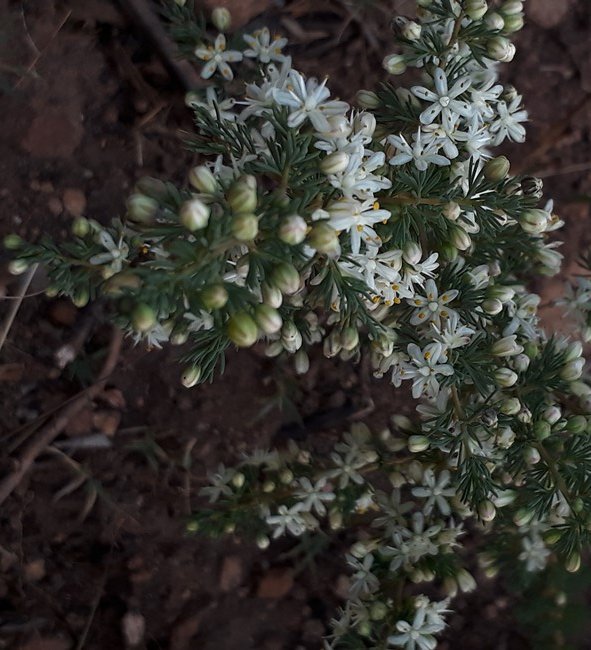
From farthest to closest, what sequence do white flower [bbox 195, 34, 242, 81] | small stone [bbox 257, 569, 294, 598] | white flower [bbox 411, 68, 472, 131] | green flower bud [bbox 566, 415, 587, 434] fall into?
small stone [bbox 257, 569, 294, 598], white flower [bbox 195, 34, 242, 81], green flower bud [bbox 566, 415, 587, 434], white flower [bbox 411, 68, 472, 131]

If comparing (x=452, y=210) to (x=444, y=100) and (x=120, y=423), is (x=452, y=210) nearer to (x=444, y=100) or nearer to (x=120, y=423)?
(x=444, y=100)

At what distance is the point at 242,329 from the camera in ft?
7.67

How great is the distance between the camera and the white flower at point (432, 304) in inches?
127

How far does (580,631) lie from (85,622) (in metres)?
2.96

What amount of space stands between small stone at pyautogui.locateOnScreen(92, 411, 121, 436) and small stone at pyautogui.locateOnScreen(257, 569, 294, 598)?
1.37 m

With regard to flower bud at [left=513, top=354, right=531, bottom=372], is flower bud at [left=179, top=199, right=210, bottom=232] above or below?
above

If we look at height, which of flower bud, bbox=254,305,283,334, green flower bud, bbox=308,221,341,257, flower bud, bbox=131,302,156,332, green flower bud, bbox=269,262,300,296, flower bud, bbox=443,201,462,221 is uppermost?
flower bud, bbox=131,302,156,332

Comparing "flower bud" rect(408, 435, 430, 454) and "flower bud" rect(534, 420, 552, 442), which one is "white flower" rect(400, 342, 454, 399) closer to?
"flower bud" rect(408, 435, 430, 454)

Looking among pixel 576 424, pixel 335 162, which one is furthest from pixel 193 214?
pixel 576 424

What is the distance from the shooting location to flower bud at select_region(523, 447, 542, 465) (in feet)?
A: 10.3

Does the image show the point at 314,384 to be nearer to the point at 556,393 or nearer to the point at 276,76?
the point at 556,393

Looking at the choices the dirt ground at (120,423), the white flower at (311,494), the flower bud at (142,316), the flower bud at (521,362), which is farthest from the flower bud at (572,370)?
the flower bud at (142,316)

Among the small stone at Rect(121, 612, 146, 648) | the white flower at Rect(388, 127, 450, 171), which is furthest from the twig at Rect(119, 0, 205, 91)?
the small stone at Rect(121, 612, 146, 648)

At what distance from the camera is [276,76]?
2.99 metres
